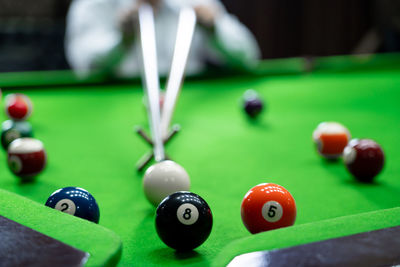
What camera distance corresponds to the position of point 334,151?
1.77 meters

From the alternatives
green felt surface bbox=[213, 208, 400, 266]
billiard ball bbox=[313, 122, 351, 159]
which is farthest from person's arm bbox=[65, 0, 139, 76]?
green felt surface bbox=[213, 208, 400, 266]

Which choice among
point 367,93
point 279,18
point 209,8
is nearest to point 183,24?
point 209,8

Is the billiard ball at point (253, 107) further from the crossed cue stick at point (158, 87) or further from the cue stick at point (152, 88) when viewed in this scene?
the cue stick at point (152, 88)

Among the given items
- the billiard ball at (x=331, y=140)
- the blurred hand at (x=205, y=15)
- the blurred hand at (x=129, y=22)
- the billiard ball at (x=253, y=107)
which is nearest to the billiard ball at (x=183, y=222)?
the billiard ball at (x=331, y=140)

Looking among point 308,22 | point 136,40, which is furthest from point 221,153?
point 308,22

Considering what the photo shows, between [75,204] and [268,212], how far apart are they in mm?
435

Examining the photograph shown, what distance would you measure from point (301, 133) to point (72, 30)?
3.15 meters

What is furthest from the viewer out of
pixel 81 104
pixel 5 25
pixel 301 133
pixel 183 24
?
pixel 5 25

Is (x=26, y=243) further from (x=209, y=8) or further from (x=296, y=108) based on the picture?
(x=209, y=8)

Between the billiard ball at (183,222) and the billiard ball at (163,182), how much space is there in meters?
0.27

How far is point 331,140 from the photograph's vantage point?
176cm

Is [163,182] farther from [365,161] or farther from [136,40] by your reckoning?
[136,40]

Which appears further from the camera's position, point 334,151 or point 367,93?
point 367,93

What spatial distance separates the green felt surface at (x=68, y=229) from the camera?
78cm
